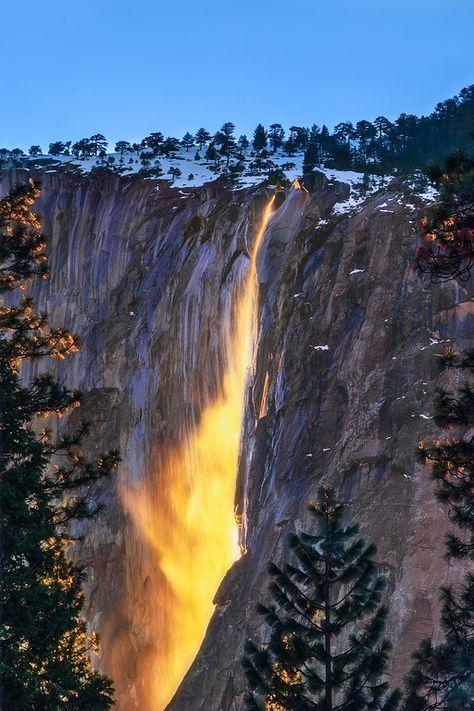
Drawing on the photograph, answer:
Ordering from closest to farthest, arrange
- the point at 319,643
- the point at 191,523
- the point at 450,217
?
1. the point at 450,217
2. the point at 319,643
3. the point at 191,523

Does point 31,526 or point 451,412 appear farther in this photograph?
point 31,526

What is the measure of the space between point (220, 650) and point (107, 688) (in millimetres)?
18466

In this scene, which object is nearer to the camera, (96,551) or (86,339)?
(96,551)

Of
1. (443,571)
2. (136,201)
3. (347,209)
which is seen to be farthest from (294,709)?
(136,201)

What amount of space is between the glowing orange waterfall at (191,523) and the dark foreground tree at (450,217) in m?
31.3

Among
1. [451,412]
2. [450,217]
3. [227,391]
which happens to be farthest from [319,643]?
[227,391]

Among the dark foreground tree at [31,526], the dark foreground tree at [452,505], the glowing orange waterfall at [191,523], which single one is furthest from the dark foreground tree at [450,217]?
the glowing orange waterfall at [191,523]

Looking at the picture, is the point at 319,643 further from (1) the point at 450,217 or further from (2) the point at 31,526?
(1) the point at 450,217

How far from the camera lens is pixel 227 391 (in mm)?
47000

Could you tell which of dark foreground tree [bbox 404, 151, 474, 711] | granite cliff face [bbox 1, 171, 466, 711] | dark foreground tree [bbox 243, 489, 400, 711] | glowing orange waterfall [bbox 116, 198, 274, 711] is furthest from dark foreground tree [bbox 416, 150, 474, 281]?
glowing orange waterfall [bbox 116, 198, 274, 711]

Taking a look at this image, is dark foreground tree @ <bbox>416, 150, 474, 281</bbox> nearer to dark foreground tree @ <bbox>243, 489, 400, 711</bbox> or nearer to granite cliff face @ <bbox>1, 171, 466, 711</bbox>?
dark foreground tree @ <bbox>243, 489, 400, 711</bbox>

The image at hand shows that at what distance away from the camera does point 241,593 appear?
34.6 metres

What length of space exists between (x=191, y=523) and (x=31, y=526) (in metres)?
32.6

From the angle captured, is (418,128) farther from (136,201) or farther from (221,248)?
(221,248)
